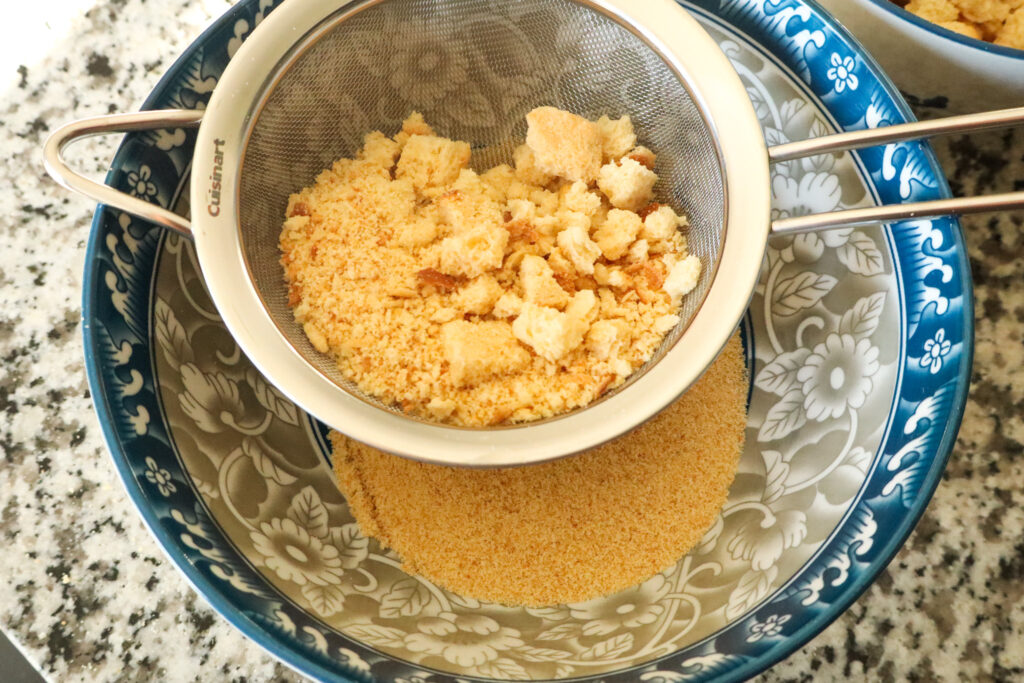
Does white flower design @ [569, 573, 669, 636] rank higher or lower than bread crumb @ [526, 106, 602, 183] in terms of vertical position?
lower

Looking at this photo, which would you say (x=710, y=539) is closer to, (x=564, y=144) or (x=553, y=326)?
(x=553, y=326)

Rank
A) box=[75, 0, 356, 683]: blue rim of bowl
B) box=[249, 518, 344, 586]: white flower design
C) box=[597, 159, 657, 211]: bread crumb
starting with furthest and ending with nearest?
box=[597, 159, 657, 211]: bread crumb
box=[249, 518, 344, 586]: white flower design
box=[75, 0, 356, 683]: blue rim of bowl

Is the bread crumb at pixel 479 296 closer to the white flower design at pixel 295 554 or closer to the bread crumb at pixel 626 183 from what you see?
the bread crumb at pixel 626 183

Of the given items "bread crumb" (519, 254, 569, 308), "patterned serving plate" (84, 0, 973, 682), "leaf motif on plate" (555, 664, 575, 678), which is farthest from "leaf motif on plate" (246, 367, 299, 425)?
"leaf motif on plate" (555, 664, 575, 678)

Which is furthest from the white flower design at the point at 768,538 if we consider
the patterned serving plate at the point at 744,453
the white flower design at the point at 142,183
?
the white flower design at the point at 142,183

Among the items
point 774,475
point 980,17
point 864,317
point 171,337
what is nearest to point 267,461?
point 171,337

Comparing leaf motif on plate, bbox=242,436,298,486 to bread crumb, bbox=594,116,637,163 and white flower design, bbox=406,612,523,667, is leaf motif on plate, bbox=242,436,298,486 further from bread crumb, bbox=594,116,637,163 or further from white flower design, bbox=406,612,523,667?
bread crumb, bbox=594,116,637,163

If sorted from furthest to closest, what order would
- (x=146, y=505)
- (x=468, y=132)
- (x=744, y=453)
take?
(x=468, y=132), (x=744, y=453), (x=146, y=505)
